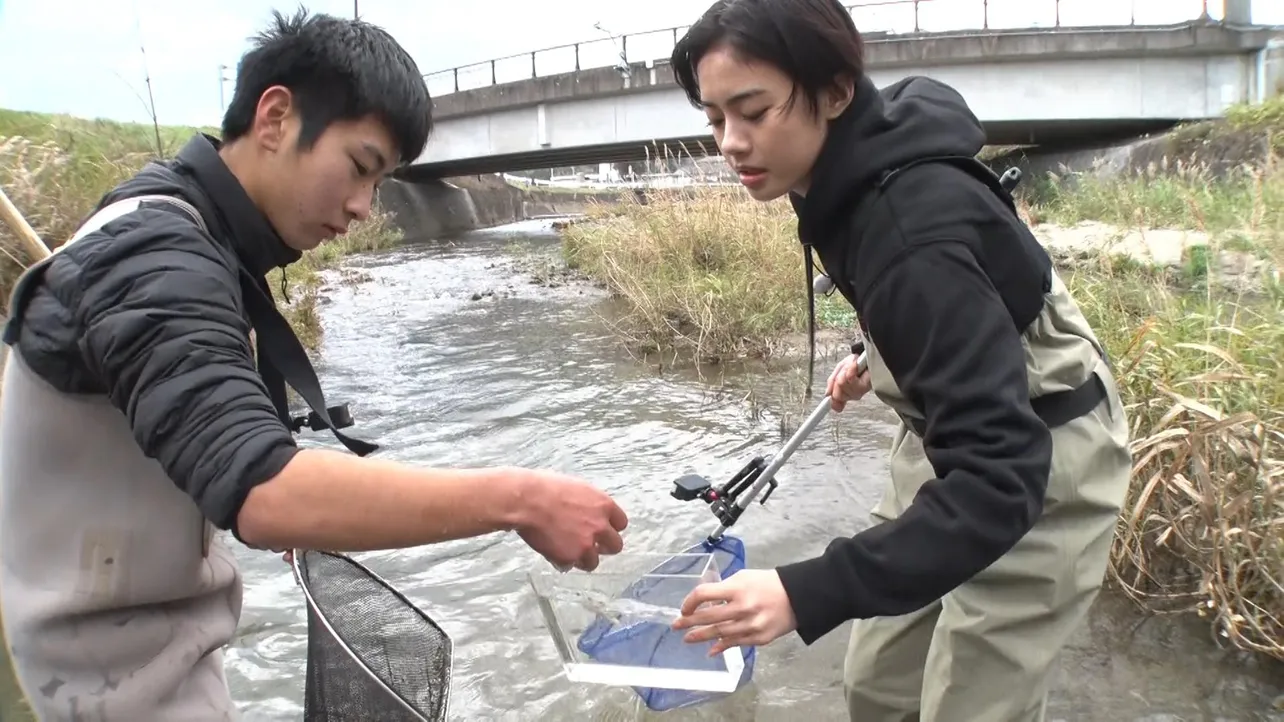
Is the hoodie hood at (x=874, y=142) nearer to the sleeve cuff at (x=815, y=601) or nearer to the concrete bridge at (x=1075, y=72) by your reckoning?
the sleeve cuff at (x=815, y=601)

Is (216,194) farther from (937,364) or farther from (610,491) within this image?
(610,491)

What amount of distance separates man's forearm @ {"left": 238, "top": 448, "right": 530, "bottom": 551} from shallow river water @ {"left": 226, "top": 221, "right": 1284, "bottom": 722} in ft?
5.53

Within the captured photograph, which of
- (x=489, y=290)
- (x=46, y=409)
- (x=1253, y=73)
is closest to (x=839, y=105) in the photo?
(x=46, y=409)

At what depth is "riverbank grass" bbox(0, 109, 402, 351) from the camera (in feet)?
17.3

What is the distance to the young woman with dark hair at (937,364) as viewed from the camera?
138 centimetres

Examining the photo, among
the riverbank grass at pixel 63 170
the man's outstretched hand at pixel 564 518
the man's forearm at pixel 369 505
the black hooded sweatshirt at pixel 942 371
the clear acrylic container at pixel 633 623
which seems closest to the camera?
the man's forearm at pixel 369 505

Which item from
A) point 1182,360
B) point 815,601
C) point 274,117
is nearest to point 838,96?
point 815,601

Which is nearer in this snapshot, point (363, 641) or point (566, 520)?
point (566, 520)

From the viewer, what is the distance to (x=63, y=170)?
5879mm

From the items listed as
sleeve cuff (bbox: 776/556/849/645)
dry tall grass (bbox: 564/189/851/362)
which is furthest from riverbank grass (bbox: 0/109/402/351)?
dry tall grass (bbox: 564/189/851/362)

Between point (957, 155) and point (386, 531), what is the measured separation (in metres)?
1.16

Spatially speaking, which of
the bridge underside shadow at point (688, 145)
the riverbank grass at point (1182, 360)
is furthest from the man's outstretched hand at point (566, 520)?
the bridge underside shadow at point (688, 145)

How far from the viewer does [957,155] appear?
60.5 inches

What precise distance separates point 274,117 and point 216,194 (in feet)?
0.58
